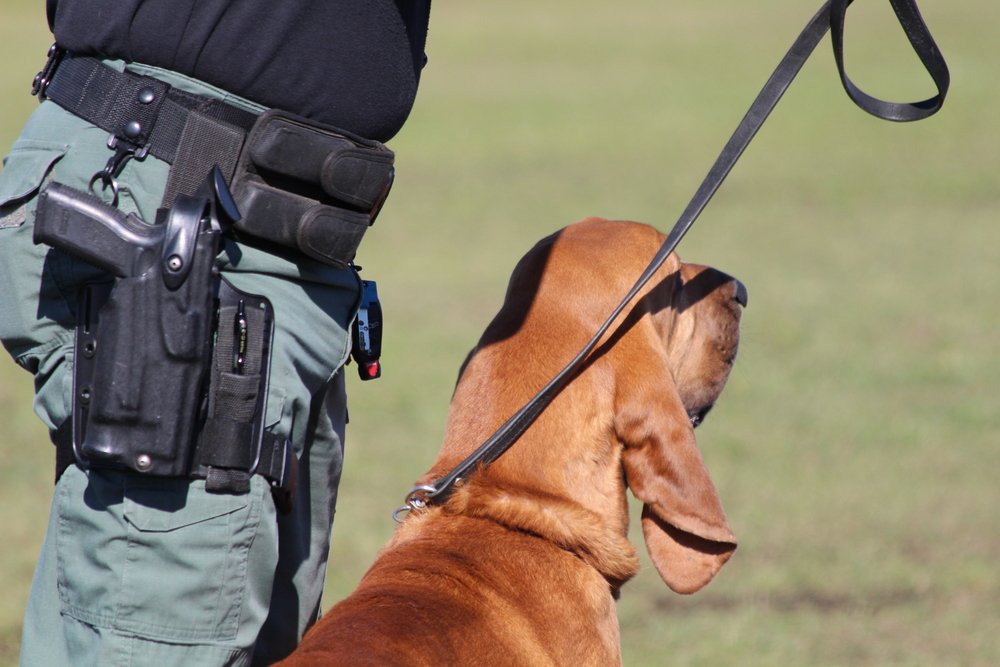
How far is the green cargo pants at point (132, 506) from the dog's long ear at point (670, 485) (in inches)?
29.4

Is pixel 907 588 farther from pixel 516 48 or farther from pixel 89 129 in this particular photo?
pixel 516 48

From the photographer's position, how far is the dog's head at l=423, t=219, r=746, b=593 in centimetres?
288

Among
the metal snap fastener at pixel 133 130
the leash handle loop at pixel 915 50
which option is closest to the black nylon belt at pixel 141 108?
the metal snap fastener at pixel 133 130

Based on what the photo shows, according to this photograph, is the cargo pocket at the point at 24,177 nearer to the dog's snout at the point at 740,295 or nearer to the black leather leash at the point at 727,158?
the black leather leash at the point at 727,158

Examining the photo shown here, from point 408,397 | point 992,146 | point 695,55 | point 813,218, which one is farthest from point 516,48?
point 408,397

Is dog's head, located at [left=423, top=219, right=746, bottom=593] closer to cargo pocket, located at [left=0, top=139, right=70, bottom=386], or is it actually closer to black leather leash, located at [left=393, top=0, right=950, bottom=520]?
black leather leash, located at [left=393, top=0, right=950, bottom=520]

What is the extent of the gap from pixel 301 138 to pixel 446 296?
803 centimetres

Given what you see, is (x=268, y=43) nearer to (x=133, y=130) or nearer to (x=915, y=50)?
(x=133, y=130)

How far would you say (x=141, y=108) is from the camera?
2553 millimetres

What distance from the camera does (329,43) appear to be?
8.64ft

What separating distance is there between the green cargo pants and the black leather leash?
0.43 meters

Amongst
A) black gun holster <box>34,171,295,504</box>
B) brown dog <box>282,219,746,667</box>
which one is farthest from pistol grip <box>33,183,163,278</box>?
brown dog <box>282,219,746,667</box>

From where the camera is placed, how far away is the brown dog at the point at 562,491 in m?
2.81

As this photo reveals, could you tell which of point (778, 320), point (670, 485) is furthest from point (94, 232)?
point (778, 320)
